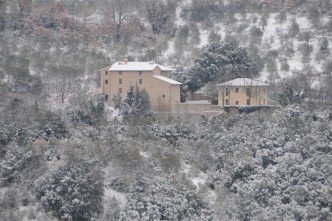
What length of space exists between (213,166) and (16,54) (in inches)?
952

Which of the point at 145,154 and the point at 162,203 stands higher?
the point at 145,154

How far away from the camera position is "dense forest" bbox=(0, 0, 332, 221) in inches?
1704

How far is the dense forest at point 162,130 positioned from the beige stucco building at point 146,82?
58.2 inches

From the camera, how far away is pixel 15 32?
69812 mm

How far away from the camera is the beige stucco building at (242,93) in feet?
180

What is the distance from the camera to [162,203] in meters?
43.3

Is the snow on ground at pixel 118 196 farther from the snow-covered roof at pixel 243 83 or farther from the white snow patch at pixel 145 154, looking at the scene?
the snow-covered roof at pixel 243 83

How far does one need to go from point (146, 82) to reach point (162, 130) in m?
6.43

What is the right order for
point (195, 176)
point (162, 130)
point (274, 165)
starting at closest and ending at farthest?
point (274, 165), point (195, 176), point (162, 130)

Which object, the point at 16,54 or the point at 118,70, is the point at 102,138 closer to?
the point at 118,70

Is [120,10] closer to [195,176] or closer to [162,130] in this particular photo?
[162,130]

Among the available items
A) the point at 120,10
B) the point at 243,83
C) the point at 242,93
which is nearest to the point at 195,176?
the point at 242,93

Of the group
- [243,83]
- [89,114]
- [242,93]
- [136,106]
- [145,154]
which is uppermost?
[243,83]

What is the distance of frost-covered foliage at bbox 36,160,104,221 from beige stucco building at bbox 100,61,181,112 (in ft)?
40.8
